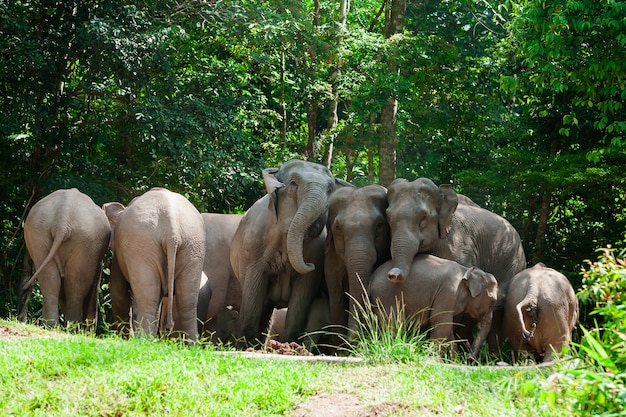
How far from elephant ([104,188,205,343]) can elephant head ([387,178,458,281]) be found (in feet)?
7.81

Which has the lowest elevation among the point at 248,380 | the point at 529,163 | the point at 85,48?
the point at 248,380

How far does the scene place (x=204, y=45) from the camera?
1986cm

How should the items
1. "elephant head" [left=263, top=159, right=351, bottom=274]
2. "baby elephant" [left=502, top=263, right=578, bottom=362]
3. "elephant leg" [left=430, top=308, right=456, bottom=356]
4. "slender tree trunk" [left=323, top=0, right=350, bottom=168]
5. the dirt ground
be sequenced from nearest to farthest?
the dirt ground, "elephant leg" [left=430, top=308, right=456, bottom=356], "baby elephant" [left=502, top=263, right=578, bottom=362], "elephant head" [left=263, top=159, right=351, bottom=274], "slender tree trunk" [left=323, top=0, right=350, bottom=168]

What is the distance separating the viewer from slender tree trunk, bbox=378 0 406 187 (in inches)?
779

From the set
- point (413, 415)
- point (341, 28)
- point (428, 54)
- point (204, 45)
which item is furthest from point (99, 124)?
point (413, 415)

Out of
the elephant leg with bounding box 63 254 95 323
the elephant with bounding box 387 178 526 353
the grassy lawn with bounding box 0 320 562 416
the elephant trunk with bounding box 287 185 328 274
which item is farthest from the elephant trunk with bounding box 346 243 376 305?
the elephant leg with bounding box 63 254 95 323

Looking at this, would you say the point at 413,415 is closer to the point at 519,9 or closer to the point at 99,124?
the point at 519,9

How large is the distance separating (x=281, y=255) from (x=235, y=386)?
4.65 metres

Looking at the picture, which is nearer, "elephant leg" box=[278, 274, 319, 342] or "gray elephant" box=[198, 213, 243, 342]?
"elephant leg" box=[278, 274, 319, 342]

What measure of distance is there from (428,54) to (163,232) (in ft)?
35.7

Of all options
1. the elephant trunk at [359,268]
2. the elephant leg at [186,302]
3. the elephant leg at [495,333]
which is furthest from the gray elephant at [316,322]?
the elephant leg at [495,333]

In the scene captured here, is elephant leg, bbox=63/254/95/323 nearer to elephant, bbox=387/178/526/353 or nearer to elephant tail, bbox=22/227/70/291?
elephant tail, bbox=22/227/70/291

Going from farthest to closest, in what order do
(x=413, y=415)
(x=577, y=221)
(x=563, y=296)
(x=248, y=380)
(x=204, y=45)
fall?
1. (x=204, y=45)
2. (x=577, y=221)
3. (x=563, y=296)
4. (x=248, y=380)
5. (x=413, y=415)

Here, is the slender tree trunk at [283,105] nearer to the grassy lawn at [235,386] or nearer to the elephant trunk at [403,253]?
the elephant trunk at [403,253]
